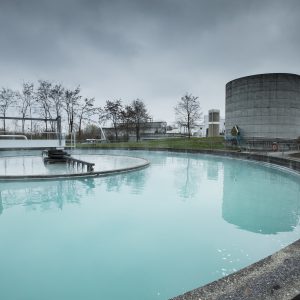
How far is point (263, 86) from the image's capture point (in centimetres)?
1866

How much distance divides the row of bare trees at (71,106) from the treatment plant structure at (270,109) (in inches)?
660

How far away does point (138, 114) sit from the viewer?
34469 millimetres

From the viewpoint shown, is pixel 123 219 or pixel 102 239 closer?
pixel 102 239

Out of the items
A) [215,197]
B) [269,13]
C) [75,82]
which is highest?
[75,82]

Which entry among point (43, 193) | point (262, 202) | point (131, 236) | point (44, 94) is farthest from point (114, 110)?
point (131, 236)

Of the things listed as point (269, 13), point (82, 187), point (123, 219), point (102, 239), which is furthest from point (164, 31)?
point (102, 239)

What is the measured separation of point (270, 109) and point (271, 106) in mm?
237

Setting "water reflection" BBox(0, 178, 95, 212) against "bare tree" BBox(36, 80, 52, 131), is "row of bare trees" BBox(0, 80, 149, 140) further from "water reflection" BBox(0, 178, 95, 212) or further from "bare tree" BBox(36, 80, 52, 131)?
"water reflection" BBox(0, 178, 95, 212)

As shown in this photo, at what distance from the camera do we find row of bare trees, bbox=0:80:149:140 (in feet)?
91.2

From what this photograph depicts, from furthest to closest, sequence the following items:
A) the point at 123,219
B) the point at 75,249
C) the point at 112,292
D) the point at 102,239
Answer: the point at 123,219 < the point at 102,239 < the point at 75,249 < the point at 112,292

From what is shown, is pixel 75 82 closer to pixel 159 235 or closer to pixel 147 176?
pixel 147 176

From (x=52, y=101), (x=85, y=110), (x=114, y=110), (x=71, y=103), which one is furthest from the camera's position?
(x=114, y=110)

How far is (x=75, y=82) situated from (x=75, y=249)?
31741 mm

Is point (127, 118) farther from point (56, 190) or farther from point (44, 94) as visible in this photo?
point (56, 190)
